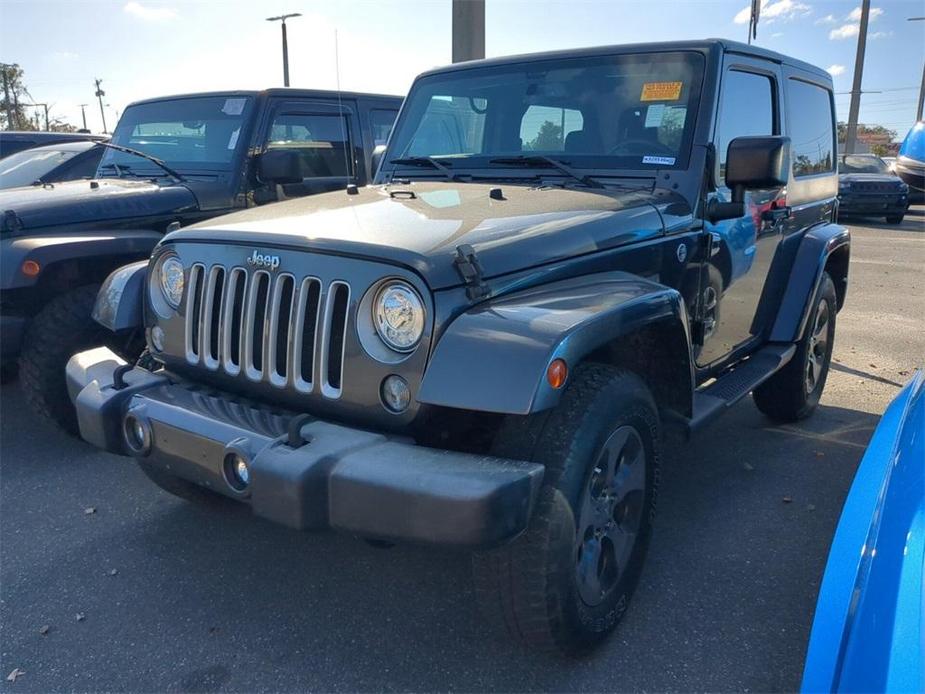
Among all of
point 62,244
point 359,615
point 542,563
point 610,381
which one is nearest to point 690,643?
point 542,563

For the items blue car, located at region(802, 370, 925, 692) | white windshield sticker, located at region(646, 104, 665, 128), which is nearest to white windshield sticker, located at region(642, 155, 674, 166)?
white windshield sticker, located at region(646, 104, 665, 128)

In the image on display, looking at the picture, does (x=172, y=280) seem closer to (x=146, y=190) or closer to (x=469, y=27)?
(x=146, y=190)

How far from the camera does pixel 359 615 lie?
2691mm

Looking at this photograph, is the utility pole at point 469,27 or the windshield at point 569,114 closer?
the windshield at point 569,114

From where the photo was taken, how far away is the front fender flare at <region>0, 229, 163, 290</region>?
400 cm

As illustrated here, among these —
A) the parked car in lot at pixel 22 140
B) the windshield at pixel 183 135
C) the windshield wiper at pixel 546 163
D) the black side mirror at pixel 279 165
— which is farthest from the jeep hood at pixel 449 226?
the parked car in lot at pixel 22 140

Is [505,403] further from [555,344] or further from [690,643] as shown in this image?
[690,643]

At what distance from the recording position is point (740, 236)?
11.8 ft

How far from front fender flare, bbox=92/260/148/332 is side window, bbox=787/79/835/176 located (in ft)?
11.1

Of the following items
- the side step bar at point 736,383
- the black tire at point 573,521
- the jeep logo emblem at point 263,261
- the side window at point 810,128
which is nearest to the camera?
the black tire at point 573,521

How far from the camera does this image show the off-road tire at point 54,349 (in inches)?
155

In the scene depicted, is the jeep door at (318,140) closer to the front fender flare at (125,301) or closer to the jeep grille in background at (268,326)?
the front fender flare at (125,301)

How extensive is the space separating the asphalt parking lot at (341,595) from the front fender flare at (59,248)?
Answer: 99 centimetres

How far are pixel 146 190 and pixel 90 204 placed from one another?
42cm
